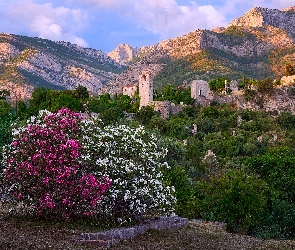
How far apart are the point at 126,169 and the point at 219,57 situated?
103999 millimetres

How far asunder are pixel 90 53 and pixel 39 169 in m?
164

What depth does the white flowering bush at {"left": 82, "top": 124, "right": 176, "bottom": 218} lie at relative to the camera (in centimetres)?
1298

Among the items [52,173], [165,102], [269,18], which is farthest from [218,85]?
[269,18]

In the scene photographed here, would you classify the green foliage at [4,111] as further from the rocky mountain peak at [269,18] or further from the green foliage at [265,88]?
the rocky mountain peak at [269,18]

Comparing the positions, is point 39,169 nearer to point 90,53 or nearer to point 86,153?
point 86,153

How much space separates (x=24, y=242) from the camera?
1010 centimetres

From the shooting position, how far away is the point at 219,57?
113 meters

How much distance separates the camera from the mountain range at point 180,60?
105 m

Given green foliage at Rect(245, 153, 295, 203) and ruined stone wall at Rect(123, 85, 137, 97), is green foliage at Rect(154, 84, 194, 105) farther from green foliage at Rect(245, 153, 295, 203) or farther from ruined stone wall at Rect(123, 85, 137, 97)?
green foliage at Rect(245, 153, 295, 203)

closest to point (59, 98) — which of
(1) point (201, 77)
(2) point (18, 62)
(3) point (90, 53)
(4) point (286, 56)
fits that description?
(1) point (201, 77)

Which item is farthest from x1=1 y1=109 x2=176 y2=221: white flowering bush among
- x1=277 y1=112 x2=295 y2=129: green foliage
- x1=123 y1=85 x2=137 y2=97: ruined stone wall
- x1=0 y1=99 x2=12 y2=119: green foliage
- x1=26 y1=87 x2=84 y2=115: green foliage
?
x1=123 y1=85 x2=137 y2=97: ruined stone wall

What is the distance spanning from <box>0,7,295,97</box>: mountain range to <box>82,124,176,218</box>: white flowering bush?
271ft

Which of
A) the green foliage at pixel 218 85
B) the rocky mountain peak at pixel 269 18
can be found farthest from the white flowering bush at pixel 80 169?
the rocky mountain peak at pixel 269 18

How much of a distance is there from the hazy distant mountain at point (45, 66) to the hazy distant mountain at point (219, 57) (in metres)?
16.4
